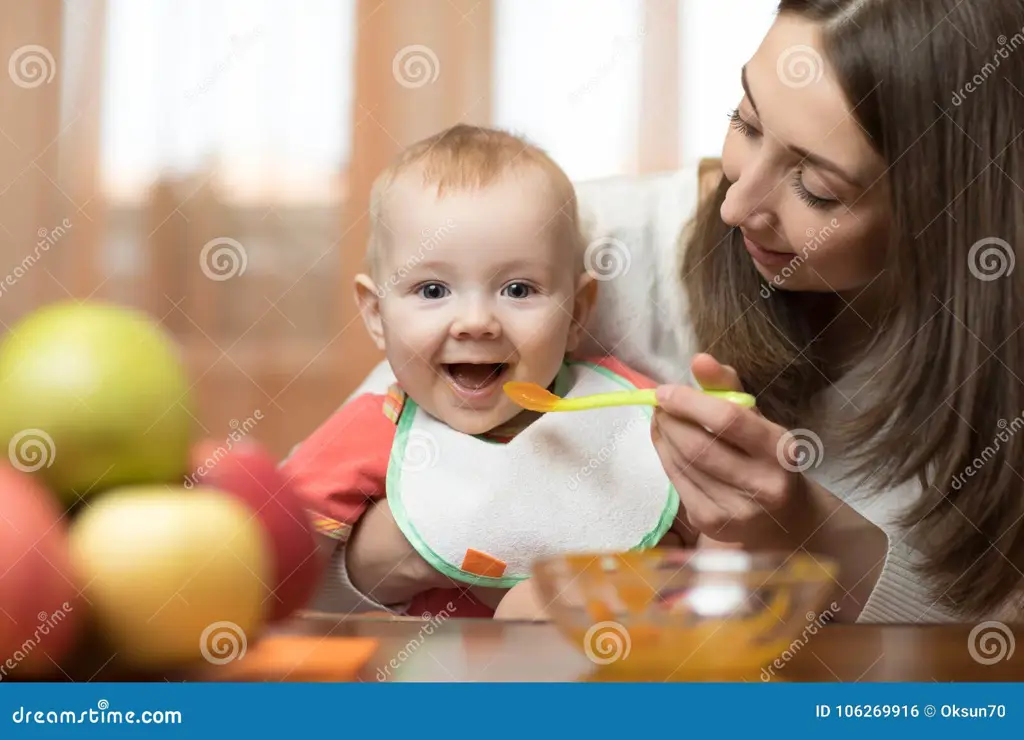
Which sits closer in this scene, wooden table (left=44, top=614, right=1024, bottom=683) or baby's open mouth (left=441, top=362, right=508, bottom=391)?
wooden table (left=44, top=614, right=1024, bottom=683)

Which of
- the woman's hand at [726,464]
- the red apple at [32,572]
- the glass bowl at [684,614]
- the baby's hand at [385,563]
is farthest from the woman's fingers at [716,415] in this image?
the red apple at [32,572]

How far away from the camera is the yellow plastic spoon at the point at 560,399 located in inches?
29.5

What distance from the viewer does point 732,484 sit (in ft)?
2.33

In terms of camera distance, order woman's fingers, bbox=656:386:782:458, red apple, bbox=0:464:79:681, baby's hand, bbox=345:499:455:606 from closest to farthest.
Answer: red apple, bbox=0:464:79:681 → woman's fingers, bbox=656:386:782:458 → baby's hand, bbox=345:499:455:606

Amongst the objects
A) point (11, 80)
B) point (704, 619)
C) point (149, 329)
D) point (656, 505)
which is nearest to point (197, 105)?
point (11, 80)

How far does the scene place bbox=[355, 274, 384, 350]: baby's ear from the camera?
0.81m

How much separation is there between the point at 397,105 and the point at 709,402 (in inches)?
14.5

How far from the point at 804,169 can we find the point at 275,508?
0.41m

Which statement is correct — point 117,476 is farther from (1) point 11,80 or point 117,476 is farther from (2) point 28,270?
(1) point 11,80

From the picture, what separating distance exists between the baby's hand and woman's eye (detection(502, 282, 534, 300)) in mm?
187

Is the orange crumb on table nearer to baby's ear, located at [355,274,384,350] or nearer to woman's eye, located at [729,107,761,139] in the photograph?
baby's ear, located at [355,274,384,350]

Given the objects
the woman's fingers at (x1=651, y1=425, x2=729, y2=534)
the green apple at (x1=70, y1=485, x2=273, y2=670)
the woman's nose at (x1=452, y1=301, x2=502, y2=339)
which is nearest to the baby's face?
the woman's nose at (x1=452, y1=301, x2=502, y2=339)

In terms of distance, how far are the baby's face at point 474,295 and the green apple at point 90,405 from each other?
0.64 ft

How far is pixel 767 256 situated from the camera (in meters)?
0.81
